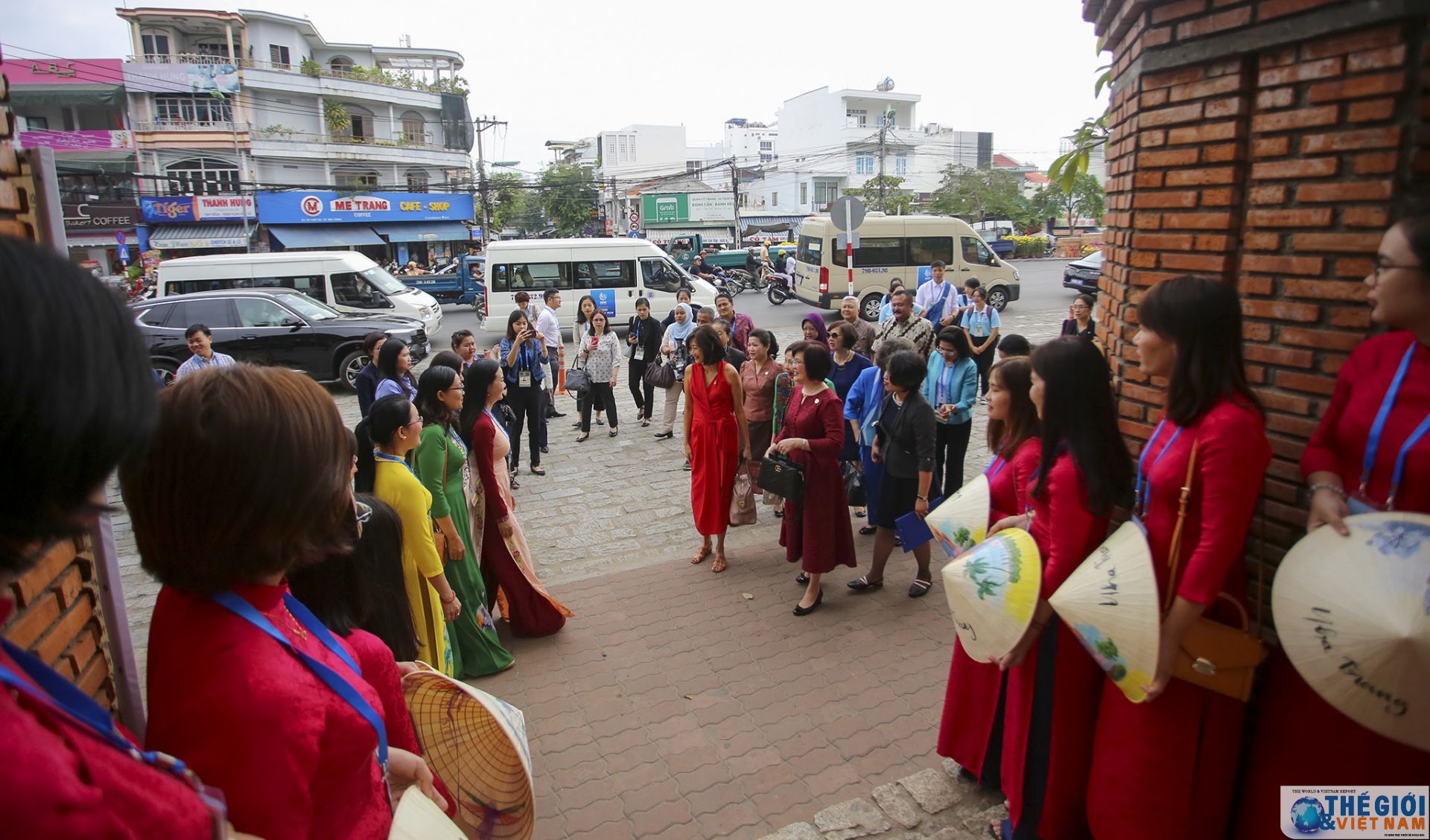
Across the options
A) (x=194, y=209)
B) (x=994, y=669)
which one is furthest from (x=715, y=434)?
(x=194, y=209)

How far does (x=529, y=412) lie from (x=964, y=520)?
5.66 metres

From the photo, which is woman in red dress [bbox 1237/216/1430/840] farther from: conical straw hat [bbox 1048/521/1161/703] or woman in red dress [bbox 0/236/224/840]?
woman in red dress [bbox 0/236/224/840]

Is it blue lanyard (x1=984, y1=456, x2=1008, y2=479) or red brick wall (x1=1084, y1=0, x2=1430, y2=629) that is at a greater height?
red brick wall (x1=1084, y1=0, x2=1430, y2=629)

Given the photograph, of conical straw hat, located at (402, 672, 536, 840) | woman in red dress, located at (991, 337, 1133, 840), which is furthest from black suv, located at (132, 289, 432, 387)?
woman in red dress, located at (991, 337, 1133, 840)

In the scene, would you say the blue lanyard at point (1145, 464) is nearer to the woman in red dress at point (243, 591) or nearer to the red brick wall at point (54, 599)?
the woman in red dress at point (243, 591)

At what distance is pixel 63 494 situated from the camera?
2.66 feet

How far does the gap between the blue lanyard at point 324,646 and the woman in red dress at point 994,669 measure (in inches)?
86.7

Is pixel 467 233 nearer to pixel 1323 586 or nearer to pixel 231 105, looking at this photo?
pixel 231 105

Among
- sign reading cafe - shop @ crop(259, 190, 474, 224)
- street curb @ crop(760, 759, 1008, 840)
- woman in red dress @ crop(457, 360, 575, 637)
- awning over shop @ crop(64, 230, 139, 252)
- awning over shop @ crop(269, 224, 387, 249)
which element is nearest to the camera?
street curb @ crop(760, 759, 1008, 840)

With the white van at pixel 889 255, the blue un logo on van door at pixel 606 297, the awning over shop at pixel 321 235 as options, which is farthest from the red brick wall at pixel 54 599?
the awning over shop at pixel 321 235

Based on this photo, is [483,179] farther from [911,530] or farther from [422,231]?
[911,530]

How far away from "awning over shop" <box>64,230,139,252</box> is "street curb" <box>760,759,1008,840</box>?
38730 millimetres

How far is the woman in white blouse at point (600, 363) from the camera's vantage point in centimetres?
872

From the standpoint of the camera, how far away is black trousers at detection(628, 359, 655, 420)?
31.2ft
